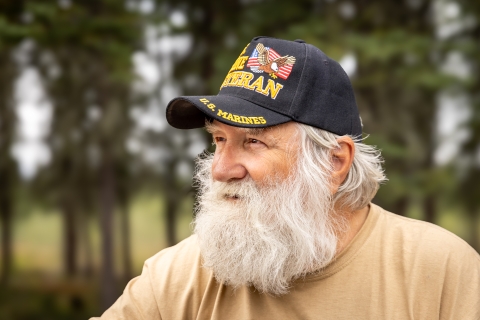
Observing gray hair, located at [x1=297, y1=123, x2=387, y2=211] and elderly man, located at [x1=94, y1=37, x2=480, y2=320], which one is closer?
elderly man, located at [x1=94, y1=37, x2=480, y2=320]

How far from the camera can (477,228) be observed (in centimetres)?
1002

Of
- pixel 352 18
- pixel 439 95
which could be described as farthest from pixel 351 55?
pixel 439 95

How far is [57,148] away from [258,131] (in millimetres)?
9199

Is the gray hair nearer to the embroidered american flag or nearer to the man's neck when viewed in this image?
the man's neck

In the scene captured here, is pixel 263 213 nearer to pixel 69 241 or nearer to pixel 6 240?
pixel 69 241

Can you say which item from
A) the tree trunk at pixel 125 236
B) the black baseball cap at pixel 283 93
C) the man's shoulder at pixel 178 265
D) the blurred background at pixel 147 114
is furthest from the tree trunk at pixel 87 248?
the black baseball cap at pixel 283 93

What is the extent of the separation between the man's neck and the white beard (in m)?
0.05

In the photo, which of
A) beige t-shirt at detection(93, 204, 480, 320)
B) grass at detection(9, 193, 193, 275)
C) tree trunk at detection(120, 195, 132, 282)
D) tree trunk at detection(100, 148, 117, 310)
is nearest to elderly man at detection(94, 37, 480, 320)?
beige t-shirt at detection(93, 204, 480, 320)

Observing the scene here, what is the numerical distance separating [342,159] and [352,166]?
10 cm

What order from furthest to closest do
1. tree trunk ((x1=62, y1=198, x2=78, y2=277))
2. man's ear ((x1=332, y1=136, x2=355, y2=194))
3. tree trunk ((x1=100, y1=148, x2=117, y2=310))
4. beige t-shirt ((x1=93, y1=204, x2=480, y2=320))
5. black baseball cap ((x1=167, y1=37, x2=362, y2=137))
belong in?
tree trunk ((x1=62, y1=198, x2=78, y2=277)) → tree trunk ((x1=100, y1=148, x2=117, y2=310)) → man's ear ((x1=332, y1=136, x2=355, y2=194)) → black baseball cap ((x1=167, y1=37, x2=362, y2=137)) → beige t-shirt ((x1=93, y1=204, x2=480, y2=320))

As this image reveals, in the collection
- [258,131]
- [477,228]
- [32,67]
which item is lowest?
[477,228]

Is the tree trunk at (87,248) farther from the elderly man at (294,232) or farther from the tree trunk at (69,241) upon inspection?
the elderly man at (294,232)

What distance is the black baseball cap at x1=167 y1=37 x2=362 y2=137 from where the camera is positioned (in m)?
1.94

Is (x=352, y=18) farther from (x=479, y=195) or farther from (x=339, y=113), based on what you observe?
(x=339, y=113)
